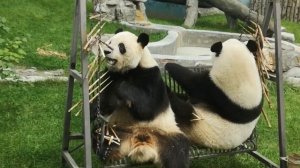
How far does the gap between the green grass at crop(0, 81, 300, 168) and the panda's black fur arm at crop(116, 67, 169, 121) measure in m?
1.12

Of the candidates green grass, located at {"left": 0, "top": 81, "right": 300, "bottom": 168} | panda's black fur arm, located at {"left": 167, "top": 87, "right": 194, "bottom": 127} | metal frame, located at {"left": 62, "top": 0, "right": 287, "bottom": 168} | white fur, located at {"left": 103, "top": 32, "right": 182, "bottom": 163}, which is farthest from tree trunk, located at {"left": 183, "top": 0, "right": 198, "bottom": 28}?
white fur, located at {"left": 103, "top": 32, "right": 182, "bottom": 163}

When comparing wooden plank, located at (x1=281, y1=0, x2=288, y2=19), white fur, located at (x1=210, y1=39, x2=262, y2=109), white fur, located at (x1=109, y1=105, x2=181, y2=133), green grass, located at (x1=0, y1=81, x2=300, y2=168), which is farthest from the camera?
wooden plank, located at (x1=281, y1=0, x2=288, y2=19)

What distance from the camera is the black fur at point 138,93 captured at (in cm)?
348

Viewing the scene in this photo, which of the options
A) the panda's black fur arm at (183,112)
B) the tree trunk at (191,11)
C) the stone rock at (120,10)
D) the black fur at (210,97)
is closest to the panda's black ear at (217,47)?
the black fur at (210,97)

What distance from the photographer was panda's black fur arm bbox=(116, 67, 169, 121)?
11.4 feet

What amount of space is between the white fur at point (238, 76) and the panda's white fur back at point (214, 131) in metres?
0.19

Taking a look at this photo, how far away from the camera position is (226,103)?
3.96 m

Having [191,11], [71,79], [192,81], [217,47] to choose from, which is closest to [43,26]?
[191,11]

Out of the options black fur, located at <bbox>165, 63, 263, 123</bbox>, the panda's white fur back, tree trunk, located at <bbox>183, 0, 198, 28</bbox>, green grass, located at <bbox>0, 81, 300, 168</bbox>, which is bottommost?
tree trunk, located at <bbox>183, 0, 198, 28</bbox>

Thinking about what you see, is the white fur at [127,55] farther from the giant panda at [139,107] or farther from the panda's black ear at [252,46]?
the panda's black ear at [252,46]

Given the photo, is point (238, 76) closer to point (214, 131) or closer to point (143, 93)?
point (214, 131)

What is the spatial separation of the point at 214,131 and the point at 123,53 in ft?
3.21

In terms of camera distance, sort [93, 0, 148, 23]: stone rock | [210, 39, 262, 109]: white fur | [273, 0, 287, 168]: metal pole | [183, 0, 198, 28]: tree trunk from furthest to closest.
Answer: [183, 0, 198, 28]: tree trunk
[93, 0, 148, 23]: stone rock
[273, 0, 287, 168]: metal pole
[210, 39, 262, 109]: white fur

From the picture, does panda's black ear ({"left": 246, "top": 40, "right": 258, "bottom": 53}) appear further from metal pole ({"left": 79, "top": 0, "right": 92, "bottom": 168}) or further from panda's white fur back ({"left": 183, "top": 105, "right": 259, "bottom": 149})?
metal pole ({"left": 79, "top": 0, "right": 92, "bottom": 168})
